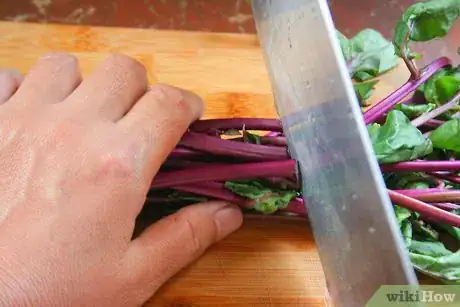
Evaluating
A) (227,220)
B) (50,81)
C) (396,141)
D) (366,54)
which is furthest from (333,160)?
(50,81)

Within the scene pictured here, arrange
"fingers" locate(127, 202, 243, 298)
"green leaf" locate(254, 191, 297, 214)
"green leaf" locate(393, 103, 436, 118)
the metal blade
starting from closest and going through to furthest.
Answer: the metal blade → "fingers" locate(127, 202, 243, 298) → "green leaf" locate(254, 191, 297, 214) → "green leaf" locate(393, 103, 436, 118)

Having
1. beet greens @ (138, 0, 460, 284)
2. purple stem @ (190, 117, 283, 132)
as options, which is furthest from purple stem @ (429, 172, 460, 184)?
purple stem @ (190, 117, 283, 132)

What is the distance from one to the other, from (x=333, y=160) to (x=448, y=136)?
281 mm

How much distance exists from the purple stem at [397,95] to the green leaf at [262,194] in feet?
0.78

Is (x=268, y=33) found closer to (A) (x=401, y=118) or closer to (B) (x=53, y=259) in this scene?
(A) (x=401, y=118)

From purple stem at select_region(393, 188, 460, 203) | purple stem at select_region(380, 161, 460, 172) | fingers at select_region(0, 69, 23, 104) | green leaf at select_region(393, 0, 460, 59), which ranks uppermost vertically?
green leaf at select_region(393, 0, 460, 59)

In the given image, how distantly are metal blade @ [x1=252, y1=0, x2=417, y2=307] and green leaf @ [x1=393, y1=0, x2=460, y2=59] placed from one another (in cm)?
26

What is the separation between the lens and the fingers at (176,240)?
0.96 metres

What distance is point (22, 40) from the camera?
135 centimetres

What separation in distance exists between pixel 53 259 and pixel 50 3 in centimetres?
94

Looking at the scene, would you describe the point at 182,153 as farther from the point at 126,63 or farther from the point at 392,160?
the point at 392,160

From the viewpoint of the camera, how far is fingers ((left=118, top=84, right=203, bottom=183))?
97cm

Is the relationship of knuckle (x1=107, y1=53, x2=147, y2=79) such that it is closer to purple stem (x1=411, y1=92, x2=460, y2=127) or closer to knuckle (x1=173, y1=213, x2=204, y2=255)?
knuckle (x1=173, y1=213, x2=204, y2=255)

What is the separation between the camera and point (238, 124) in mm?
1153
